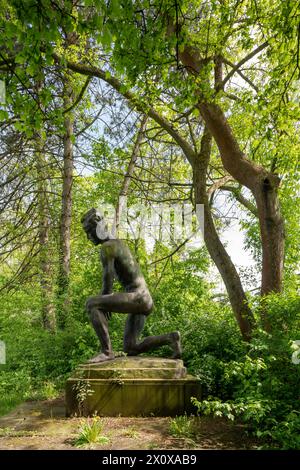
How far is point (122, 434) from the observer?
15.9 ft

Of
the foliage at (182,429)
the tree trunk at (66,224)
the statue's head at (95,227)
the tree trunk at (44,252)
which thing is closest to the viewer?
the foliage at (182,429)

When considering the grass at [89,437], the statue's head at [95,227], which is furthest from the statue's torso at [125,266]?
the grass at [89,437]

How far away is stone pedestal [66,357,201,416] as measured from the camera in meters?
5.79

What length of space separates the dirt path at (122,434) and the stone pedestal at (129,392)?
19 cm

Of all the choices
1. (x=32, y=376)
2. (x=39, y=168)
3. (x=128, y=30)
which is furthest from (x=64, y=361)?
(x=128, y=30)

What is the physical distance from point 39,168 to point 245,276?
776cm

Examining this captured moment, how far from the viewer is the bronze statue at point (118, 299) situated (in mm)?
6254

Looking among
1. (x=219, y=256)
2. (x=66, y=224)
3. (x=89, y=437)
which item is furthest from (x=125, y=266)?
(x=66, y=224)

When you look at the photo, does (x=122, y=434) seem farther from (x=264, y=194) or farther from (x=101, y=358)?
(x=264, y=194)

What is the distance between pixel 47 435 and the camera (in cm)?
490

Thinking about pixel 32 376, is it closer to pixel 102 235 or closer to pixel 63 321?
pixel 63 321

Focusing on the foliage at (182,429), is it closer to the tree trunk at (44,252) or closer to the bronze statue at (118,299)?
the bronze statue at (118,299)

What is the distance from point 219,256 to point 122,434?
417 cm

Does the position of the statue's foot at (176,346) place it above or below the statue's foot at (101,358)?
above
